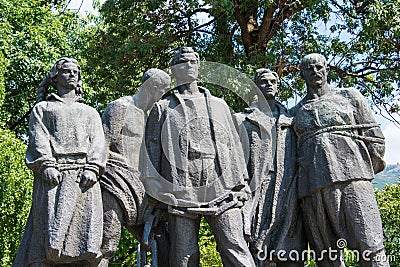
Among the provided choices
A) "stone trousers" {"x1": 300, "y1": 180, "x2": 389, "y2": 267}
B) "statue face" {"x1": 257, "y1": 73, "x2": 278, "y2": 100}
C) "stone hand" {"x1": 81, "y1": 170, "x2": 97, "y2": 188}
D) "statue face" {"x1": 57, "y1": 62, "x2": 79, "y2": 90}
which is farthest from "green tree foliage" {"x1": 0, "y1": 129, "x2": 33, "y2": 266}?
"stone trousers" {"x1": 300, "y1": 180, "x2": 389, "y2": 267}

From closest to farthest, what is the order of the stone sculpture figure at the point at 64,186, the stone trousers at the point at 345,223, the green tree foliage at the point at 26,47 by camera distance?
the stone sculpture figure at the point at 64,186
the stone trousers at the point at 345,223
the green tree foliage at the point at 26,47

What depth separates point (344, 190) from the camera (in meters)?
7.77

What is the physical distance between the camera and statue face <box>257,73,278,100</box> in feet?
27.9

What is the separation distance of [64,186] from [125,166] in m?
0.86

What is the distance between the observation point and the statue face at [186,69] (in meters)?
8.01

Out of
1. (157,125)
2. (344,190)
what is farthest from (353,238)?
(157,125)

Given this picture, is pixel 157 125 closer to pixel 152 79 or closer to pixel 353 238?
pixel 152 79

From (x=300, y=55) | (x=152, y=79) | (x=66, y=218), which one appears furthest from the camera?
(x=300, y=55)

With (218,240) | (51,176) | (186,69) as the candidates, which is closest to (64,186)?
(51,176)

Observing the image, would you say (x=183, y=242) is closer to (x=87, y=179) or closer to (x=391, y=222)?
(x=87, y=179)

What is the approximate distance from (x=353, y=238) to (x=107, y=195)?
2.63m

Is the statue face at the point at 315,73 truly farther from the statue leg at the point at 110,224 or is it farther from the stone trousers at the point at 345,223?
the statue leg at the point at 110,224

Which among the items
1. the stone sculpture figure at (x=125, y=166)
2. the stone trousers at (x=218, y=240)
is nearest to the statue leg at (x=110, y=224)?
the stone sculpture figure at (x=125, y=166)

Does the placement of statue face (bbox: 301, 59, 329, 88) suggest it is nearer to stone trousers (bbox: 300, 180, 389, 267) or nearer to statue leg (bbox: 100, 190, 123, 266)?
stone trousers (bbox: 300, 180, 389, 267)
